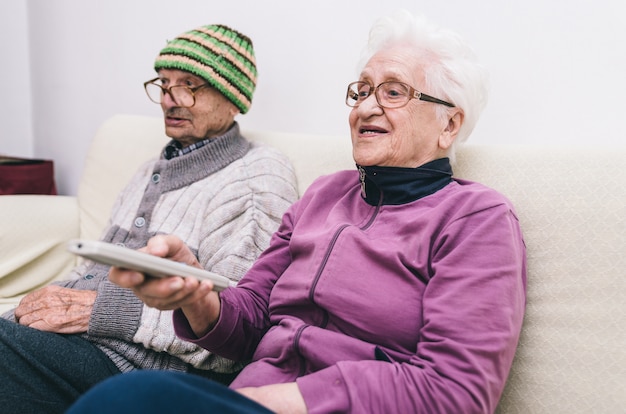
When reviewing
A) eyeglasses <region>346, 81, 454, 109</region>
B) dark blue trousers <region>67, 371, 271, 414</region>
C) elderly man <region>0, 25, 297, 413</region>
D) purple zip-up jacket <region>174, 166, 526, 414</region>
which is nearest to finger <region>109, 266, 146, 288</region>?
dark blue trousers <region>67, 371, 271, 414</region>

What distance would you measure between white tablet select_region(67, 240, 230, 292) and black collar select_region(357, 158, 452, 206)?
0.38 m

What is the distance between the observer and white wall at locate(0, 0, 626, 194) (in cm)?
125

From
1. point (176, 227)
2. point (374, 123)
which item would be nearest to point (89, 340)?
point (176, 227)

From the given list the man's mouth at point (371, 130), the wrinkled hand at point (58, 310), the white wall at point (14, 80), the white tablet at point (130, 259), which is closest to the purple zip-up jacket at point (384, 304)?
the man's mouth at point (371, 130)

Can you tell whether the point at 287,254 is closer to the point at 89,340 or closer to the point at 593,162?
the point at 89,340

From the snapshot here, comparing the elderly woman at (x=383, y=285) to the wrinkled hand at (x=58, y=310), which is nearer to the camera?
the elderly woman at (x=383, y=285)

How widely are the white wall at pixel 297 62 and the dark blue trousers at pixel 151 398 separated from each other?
37.0 inches

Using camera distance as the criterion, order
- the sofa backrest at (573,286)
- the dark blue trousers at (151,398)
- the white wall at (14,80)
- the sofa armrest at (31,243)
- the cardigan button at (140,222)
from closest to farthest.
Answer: the dark blue trousers at (151,398) < the sofa backrest at (573,286) < the cardigan button at (140,222) < the sofa armrest at (31,243) < the white wall at (14,80)

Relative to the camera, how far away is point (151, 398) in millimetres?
676

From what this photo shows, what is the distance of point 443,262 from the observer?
3.08ft

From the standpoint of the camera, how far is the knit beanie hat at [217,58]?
160 cm

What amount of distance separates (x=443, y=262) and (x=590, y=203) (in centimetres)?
31

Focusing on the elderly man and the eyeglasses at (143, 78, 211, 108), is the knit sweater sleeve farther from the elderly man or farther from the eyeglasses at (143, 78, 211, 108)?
the eyeglasses at (143, 78, 211, 108)

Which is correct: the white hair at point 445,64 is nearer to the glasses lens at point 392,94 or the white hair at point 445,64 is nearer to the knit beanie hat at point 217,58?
the glasses lens at point 392,94
